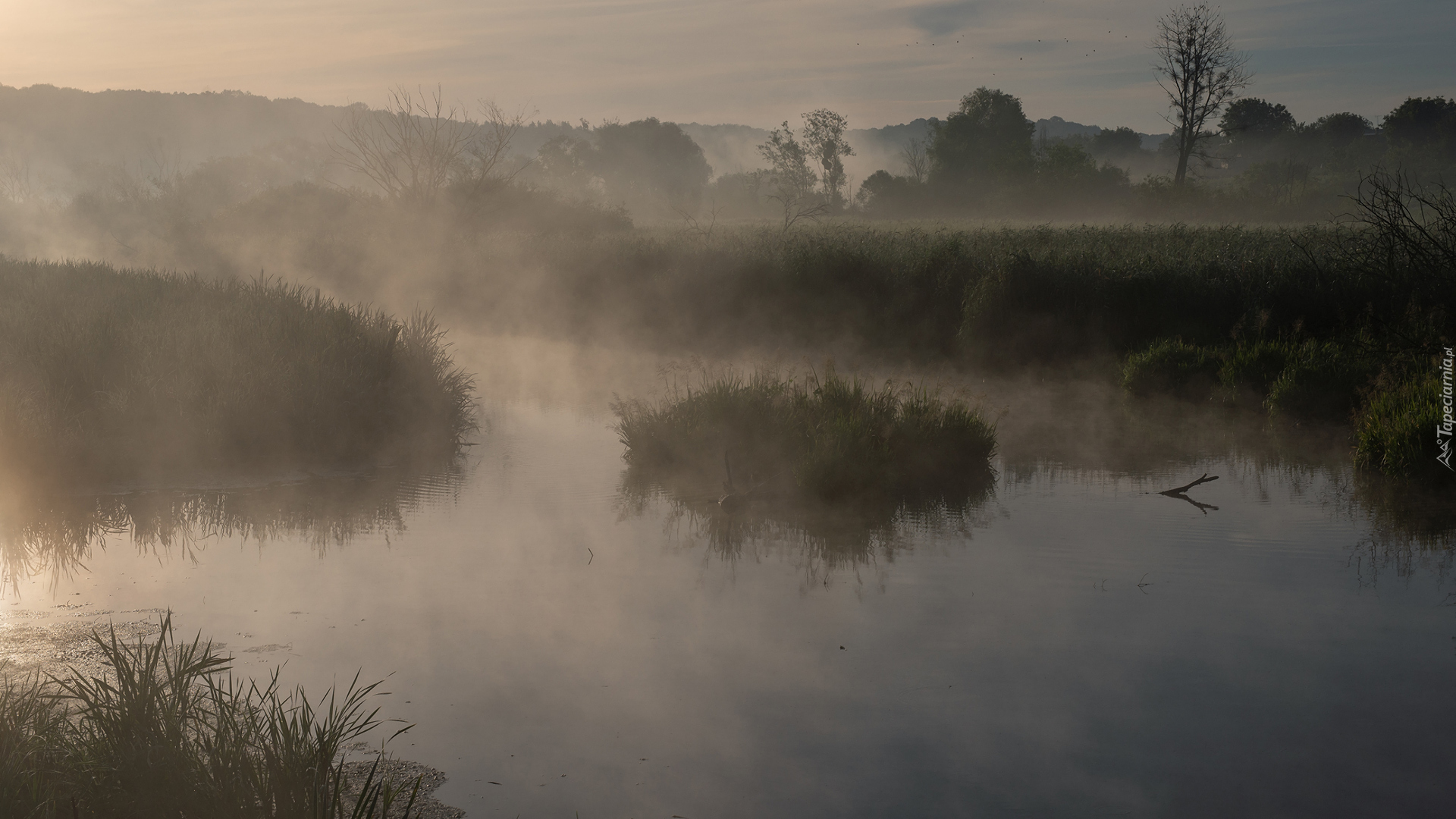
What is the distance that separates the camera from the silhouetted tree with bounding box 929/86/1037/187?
217 feet

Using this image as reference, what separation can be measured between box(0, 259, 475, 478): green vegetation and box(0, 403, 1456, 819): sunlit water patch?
1.13 metres

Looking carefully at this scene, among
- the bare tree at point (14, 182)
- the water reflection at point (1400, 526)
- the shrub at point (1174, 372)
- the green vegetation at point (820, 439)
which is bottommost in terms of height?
the water reflection at point (1400, 526)

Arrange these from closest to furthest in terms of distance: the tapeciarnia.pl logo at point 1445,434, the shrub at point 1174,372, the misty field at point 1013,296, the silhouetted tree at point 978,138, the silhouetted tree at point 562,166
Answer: the tapeciarnia.pl logo at point 1445,434 < the misty field at point 1013,296 < the shrub at point 1174,372 < the silhouetted tree at point 978,138 < the silhouetted tree at point 562,166

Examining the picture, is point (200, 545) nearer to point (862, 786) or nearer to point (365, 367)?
point (365, 367)

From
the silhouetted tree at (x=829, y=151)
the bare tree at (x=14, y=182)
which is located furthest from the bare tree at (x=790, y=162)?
the bare tree at (x=14, y=182)

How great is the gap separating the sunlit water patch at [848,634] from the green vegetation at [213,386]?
113 cm

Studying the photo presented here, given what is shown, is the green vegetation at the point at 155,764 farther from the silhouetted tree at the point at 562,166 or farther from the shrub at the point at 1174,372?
the silhouetted tree at the point at 562,166

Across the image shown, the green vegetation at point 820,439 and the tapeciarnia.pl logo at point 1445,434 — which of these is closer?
the tapeciarnia.pl logo at point 1445,434

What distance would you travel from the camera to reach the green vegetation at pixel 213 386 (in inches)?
413

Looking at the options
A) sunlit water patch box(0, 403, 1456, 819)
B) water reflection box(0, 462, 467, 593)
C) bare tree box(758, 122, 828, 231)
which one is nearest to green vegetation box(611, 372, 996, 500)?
sunlit water patch box(0, 403, 1456, 819)

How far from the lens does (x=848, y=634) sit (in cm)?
638

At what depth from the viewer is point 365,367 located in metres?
12.6

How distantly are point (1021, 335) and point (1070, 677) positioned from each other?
45.6ft

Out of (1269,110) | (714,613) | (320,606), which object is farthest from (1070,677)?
(1269,110)
